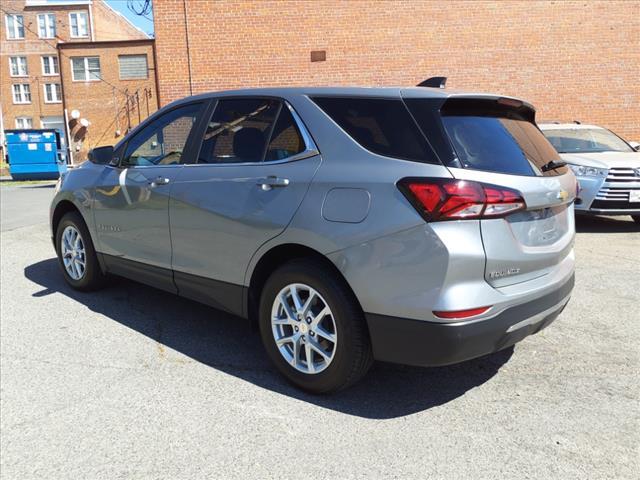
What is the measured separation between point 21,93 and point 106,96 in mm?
13955

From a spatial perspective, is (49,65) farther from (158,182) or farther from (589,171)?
(158,182)

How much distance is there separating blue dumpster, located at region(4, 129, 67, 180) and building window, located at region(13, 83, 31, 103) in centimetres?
2820

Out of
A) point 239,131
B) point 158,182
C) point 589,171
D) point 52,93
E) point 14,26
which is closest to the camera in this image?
point 239,131

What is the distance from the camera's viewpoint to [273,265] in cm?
336

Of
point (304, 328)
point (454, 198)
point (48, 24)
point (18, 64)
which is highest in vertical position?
point (48, 24)

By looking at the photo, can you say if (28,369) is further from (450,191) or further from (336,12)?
(336,12)

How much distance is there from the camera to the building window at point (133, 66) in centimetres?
3534

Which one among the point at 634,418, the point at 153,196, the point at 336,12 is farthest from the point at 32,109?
the point at 634,418

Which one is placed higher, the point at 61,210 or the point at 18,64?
the point at 18,64

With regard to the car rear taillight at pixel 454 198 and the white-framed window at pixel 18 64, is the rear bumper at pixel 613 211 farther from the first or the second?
the white-framed window at pixel 18 64

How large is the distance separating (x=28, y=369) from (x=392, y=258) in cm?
260

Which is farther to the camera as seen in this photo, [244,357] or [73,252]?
[73,252]

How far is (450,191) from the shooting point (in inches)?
101

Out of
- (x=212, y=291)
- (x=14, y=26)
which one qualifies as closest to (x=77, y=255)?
(x=212, y=291)
